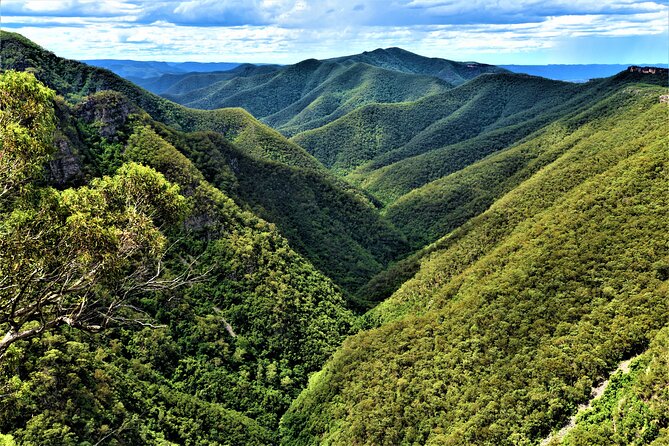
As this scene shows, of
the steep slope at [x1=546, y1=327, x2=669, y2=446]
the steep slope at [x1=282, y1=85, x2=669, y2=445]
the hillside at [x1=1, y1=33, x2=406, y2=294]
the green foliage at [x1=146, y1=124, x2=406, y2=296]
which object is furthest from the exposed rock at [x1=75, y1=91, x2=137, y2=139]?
the steep slope at [x1=546, y1=327, x2=669, y2=446]

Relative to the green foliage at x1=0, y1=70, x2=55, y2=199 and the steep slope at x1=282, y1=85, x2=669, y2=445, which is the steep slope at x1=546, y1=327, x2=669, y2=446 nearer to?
the steep slope at x1=282, y1=85, x2=669, y2=445

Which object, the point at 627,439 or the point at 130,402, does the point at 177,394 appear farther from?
the point at 627,439

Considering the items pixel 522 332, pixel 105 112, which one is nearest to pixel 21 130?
pixel 522 332

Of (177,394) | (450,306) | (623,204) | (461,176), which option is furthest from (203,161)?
(461,176)

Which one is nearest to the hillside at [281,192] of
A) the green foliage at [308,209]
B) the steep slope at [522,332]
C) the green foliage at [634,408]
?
the green foliage at [308,209]

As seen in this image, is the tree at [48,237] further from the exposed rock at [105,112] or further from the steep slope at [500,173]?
the steep slope at [500,173]

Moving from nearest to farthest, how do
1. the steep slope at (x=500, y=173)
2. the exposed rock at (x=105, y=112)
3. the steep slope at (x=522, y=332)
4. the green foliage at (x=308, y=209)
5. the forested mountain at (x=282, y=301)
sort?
the forested mountain at (x=282, y=301), the steep slope at (x=522, y=332), the exposed rock at (x=105, y=112), the green foliage at (x=308, y=209), the steep slope at (x=500, y=173)
